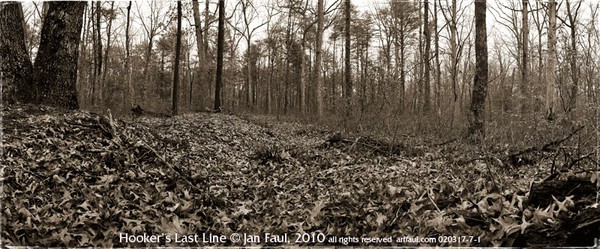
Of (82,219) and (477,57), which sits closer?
(82,219)

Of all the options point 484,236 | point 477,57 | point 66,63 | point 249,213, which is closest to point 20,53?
point 66,63

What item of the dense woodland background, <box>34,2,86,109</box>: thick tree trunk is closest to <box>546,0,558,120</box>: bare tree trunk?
the dense woodland background

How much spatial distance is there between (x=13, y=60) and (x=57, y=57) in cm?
66

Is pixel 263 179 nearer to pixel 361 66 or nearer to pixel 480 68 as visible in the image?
pixel 480 68

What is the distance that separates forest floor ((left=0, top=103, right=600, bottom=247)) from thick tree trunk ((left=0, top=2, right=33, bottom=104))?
2.48ft

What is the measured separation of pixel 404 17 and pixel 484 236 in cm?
2193

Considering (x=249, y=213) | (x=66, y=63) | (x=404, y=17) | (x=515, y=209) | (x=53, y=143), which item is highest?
(x=404, y=17)

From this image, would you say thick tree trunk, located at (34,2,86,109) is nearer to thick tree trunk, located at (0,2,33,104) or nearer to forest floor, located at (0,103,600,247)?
thick tree trunk, located at (0,2,33,104)

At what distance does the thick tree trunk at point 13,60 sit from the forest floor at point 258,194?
755 mm

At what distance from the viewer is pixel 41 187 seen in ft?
11.7

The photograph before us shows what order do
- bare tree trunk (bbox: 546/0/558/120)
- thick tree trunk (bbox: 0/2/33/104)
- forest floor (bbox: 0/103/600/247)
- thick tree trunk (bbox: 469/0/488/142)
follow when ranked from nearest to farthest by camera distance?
forest floor (bbox: 0/103/600/247), thick tree trunk (bbox: 0/2/33/104), thick tree trunk (bbox: 469/0/488/142), bare tree trunk (bbox: 546/0/558/120)

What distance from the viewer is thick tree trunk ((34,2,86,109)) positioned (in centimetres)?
566

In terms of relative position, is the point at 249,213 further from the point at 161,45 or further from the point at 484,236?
the point at 161,45

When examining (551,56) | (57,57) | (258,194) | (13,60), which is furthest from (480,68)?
(13,60)
